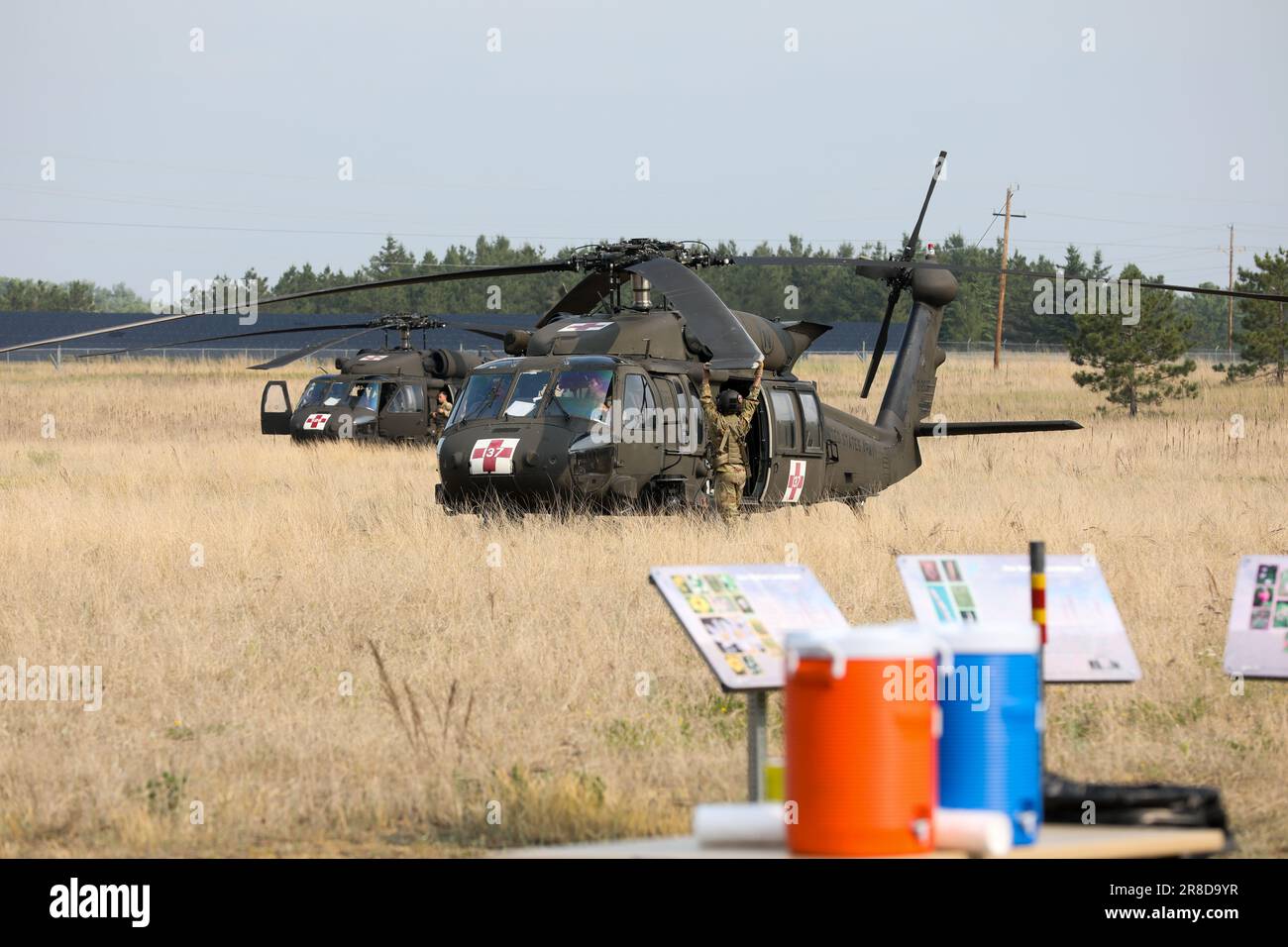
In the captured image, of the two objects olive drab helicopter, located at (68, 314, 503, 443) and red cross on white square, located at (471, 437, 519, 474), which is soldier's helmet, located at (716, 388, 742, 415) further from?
olive drab helicopter, located at (68, 314, 503, 443)

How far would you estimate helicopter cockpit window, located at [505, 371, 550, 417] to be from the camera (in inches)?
519

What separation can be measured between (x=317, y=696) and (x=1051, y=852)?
200 inches

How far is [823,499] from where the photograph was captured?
1537 centimetres

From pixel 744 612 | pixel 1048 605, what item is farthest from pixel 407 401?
pixel 1048 605

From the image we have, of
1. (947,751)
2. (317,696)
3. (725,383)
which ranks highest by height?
(725,383)

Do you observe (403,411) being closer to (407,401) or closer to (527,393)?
(407,401)

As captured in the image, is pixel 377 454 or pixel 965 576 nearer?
pixel 965 576

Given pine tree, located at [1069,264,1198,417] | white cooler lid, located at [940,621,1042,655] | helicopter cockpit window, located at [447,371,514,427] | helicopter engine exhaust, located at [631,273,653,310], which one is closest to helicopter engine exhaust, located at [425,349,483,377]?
helicopter engine exhaust, located at [631,273,653,310]

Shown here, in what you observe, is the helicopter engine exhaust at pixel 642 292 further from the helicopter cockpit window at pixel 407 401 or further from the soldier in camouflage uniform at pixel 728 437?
the helicopter cockpit window at pixel 407 401

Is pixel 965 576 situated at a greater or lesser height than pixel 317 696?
greater
